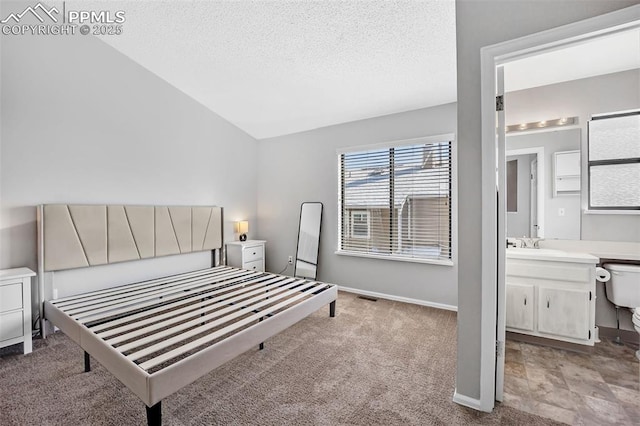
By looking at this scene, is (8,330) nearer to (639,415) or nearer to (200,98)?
(200,98)

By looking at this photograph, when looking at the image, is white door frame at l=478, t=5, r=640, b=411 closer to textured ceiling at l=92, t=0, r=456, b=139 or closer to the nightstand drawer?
textured ceiling at l=92, t=0, r=456, b=139

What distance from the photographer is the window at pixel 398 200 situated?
3441 millimetres

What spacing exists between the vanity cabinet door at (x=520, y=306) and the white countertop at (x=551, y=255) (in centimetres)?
28

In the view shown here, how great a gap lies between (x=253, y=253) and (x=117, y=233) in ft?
6.01

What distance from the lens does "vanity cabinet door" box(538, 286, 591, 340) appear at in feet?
7.53

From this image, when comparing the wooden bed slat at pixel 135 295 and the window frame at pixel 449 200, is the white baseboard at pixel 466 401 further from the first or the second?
the wooden bed slat at pixel 135 295

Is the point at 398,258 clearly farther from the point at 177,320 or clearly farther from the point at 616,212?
the point at 177,320

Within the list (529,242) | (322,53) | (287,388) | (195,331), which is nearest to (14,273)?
(195,331)

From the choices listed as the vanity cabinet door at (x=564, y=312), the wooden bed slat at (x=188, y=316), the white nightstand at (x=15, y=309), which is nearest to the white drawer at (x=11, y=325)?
the white nightstand at (x=15, y=309)

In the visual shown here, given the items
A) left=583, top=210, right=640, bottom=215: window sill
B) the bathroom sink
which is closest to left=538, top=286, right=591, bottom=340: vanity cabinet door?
the bathroom sink

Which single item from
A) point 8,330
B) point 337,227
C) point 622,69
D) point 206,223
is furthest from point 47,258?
point 622,69

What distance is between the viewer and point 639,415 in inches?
64.2

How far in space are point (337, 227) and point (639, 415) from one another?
3.15 meters

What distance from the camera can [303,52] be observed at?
2812mm
